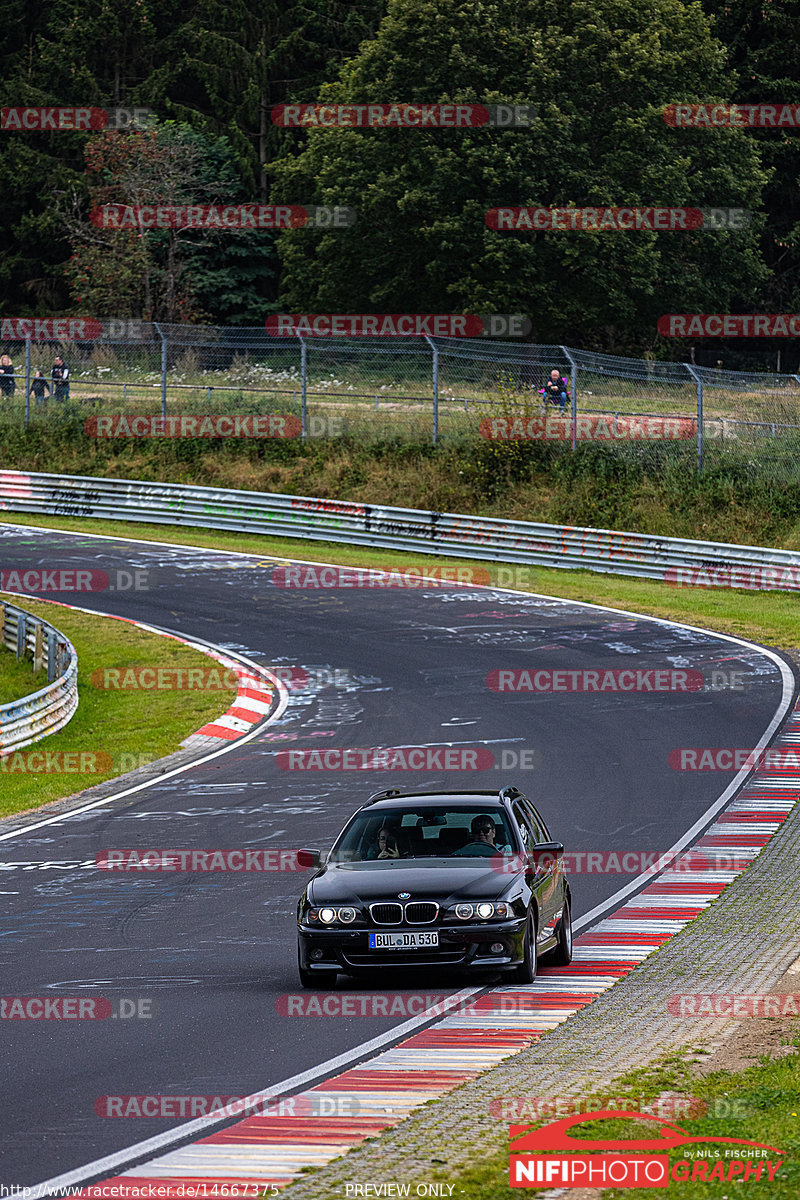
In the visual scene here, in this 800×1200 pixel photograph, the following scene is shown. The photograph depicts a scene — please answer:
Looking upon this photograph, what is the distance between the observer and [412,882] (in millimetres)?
10750

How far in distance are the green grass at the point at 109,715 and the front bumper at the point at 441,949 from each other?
9.32m

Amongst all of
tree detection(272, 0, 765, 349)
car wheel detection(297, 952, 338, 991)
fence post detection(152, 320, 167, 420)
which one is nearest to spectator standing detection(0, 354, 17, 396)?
fence post detection(152, 320, 167, 420)

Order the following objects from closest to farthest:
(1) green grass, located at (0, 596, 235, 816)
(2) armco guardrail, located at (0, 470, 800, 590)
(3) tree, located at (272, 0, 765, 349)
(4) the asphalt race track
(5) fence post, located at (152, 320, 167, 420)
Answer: (4) the asphalt race track < (1) green grass, located at (0, 596, 235, 816) < (2) armco guardrail, located at (0, 470, 800, 590) < (5) fence post, located at (152, 320, 167, 420) < (3) tree, located at (272, 0, 765, 349)

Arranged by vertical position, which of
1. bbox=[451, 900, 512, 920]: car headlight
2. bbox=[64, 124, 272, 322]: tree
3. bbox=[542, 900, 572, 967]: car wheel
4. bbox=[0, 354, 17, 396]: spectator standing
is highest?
bbox=[64, 124, 272, 322]: tree

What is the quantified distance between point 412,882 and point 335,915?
1.87ft

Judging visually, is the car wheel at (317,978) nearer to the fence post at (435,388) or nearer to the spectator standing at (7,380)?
the fence post at (435,388)

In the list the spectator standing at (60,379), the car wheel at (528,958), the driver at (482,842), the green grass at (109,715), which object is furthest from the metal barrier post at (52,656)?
the spectator standing at (60,379)

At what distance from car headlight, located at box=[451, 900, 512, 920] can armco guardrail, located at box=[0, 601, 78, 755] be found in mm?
12458

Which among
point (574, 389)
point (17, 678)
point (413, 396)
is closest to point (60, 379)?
point (413, 396)

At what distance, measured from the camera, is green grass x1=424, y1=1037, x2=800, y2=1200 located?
6.25 metres

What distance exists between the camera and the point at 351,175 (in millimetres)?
63250

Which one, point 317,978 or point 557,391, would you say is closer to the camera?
point 317,978

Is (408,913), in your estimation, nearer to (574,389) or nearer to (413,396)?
(574,389)

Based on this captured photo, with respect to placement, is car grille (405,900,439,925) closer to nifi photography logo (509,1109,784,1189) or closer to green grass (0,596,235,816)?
nifi photography logo (509,1109,784,1189)
